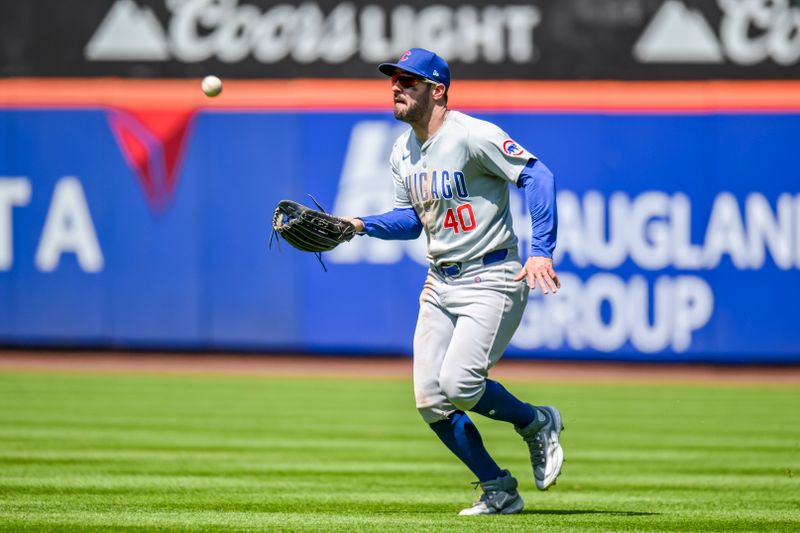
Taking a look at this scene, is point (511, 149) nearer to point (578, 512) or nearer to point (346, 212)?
point (578, 512)

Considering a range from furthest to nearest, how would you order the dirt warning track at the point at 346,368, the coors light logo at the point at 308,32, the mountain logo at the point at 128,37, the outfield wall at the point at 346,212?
the mountain logo at the point at 128,37 → the coors light logo at the point at 308,32 → the outfield wall at the point at 346,212 → the dirt warning track at the point at 346,368

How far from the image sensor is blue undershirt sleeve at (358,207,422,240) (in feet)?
21.9

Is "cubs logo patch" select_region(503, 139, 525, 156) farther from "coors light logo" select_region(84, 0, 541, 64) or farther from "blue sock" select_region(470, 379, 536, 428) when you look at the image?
"coors light logo" select_region(84, 0, 541, 64)

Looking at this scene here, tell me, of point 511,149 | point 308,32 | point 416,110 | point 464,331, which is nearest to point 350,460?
point 464,331

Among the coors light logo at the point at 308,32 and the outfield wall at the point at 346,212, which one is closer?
the outfield wall at the point at 346,212

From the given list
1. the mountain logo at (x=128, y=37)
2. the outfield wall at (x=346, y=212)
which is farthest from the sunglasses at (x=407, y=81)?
the mountain logo at (x=128, y=37)

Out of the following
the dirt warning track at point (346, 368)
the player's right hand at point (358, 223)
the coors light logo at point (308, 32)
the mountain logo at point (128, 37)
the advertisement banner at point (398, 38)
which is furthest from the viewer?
the mountain logo at point (128, 37)

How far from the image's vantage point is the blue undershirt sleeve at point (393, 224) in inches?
262

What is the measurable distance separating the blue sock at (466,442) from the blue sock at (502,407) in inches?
3.7

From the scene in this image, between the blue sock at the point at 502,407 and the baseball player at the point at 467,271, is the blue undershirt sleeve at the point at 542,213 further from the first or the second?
the blue sock at the point at 502,407

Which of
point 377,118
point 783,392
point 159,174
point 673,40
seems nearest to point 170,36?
point 159,174

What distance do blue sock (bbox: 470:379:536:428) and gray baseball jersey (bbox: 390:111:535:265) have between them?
0.63 m

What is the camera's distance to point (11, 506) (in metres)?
6.34

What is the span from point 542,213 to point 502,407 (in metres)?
0.96
